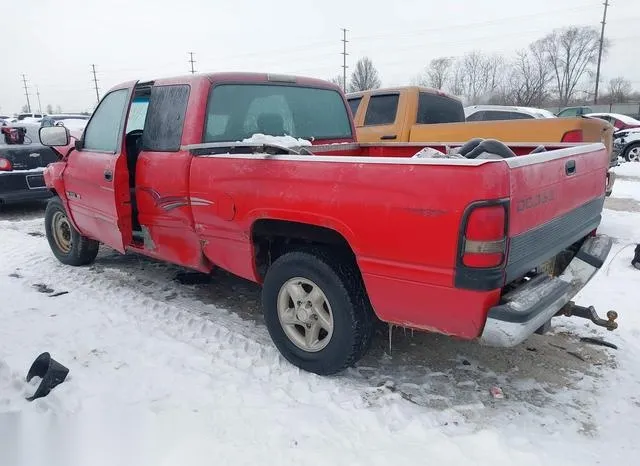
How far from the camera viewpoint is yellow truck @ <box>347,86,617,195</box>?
6137 mm

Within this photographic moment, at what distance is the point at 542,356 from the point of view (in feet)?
11.5

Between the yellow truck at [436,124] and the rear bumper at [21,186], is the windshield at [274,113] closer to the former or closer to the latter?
Answer: the yellow truck at [436,124]

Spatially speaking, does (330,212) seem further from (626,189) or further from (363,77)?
(363,77)

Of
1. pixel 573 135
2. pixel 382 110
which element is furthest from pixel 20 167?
pixel 573 135

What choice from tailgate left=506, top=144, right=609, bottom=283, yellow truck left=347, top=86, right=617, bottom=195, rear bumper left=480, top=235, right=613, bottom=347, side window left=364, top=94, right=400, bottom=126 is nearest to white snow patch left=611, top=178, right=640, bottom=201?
yellow truck left=347, top=86, right=617, bottom=195

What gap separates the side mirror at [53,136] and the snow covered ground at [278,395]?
1.54 meters

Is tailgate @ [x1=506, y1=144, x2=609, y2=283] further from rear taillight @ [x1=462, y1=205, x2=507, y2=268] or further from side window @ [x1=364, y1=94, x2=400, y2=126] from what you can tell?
side window @ [x1=364, y1=94, x2=400, y2=126]

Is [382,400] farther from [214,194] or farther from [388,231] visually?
[214,194]

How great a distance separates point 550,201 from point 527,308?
0.70 meters

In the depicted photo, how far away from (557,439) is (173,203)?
296cm

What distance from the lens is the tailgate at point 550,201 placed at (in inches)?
97.2

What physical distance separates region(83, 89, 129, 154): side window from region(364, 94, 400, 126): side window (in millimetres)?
3998

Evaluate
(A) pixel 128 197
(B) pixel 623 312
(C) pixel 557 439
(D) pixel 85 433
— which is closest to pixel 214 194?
(A) pixel 128 197

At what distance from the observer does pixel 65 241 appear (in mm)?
5773
